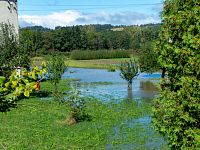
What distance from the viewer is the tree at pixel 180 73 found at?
6.64 m

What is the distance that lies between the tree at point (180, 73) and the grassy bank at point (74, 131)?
5.11 metres

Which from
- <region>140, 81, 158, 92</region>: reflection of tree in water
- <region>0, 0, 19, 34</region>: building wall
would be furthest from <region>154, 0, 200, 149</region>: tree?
<region>140, 81, 158, 92</region>: reflection of tree in water

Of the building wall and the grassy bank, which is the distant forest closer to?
the building wall

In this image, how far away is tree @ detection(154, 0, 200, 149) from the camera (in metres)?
6.64

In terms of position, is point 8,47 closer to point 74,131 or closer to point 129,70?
point 74,131

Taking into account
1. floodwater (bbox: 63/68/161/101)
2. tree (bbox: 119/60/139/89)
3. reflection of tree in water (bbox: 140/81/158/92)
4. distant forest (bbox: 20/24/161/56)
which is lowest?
reflection of tree in water (bbox: 140/81/158/92)

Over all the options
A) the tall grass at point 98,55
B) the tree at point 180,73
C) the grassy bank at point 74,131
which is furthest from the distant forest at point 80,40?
the tree at point 180,73

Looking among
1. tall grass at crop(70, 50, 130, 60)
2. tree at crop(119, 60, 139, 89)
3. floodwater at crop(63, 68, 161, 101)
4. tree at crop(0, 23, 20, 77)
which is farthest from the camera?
tall grass at crop(70, 50, 130, 60)

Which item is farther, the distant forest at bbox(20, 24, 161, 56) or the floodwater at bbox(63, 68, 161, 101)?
the distant forest at bbox(20, 24, 161, 56)

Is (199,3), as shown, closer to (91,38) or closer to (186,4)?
(186,4)

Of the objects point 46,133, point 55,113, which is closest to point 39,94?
point 55,113

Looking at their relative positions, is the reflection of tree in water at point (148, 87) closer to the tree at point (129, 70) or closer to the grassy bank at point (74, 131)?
the tree at point (129, 70)

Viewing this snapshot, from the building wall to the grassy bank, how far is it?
511 inches

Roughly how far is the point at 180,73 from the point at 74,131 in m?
10.4
